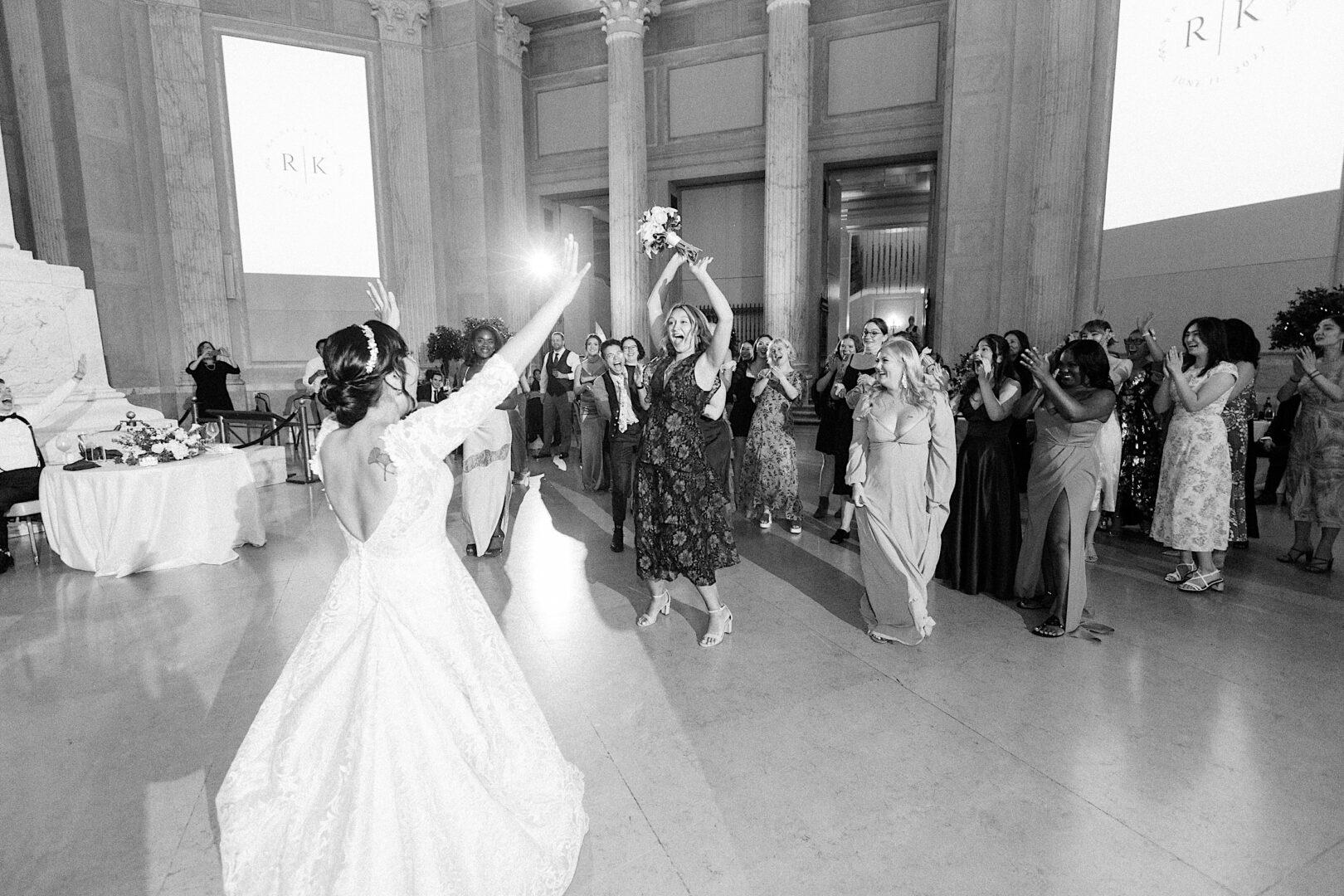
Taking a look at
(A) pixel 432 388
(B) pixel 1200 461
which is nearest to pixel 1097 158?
(B) pixel 1200 461

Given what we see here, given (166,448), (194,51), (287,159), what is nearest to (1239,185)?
(166,448)

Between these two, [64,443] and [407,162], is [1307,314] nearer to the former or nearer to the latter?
[64,443]

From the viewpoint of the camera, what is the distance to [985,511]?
170 inches

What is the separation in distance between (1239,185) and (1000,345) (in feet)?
16.8

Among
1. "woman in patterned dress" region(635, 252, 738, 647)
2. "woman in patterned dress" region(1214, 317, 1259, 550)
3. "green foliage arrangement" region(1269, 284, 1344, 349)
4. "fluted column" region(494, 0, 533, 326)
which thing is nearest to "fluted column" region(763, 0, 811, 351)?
"fluted column" region(494, 0, 533, 326)

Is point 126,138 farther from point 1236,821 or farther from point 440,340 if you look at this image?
point 1236,821

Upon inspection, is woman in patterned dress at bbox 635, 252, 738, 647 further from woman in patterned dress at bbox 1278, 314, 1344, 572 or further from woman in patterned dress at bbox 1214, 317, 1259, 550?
woman in patterned dress at bbox 1278, 314, 1344, 572

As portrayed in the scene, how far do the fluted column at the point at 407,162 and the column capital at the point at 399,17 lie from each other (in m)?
0.01

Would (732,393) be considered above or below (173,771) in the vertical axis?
above

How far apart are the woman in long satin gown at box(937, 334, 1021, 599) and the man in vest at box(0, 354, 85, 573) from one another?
7040 millimetres

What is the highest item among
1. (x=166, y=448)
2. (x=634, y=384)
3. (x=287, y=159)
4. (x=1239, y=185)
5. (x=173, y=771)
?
(x=287, y=159)

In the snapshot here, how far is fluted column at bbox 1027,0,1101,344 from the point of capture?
8.40 m

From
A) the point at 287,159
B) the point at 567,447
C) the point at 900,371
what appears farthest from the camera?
the point at 287,159

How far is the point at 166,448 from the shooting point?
5.26 metres
